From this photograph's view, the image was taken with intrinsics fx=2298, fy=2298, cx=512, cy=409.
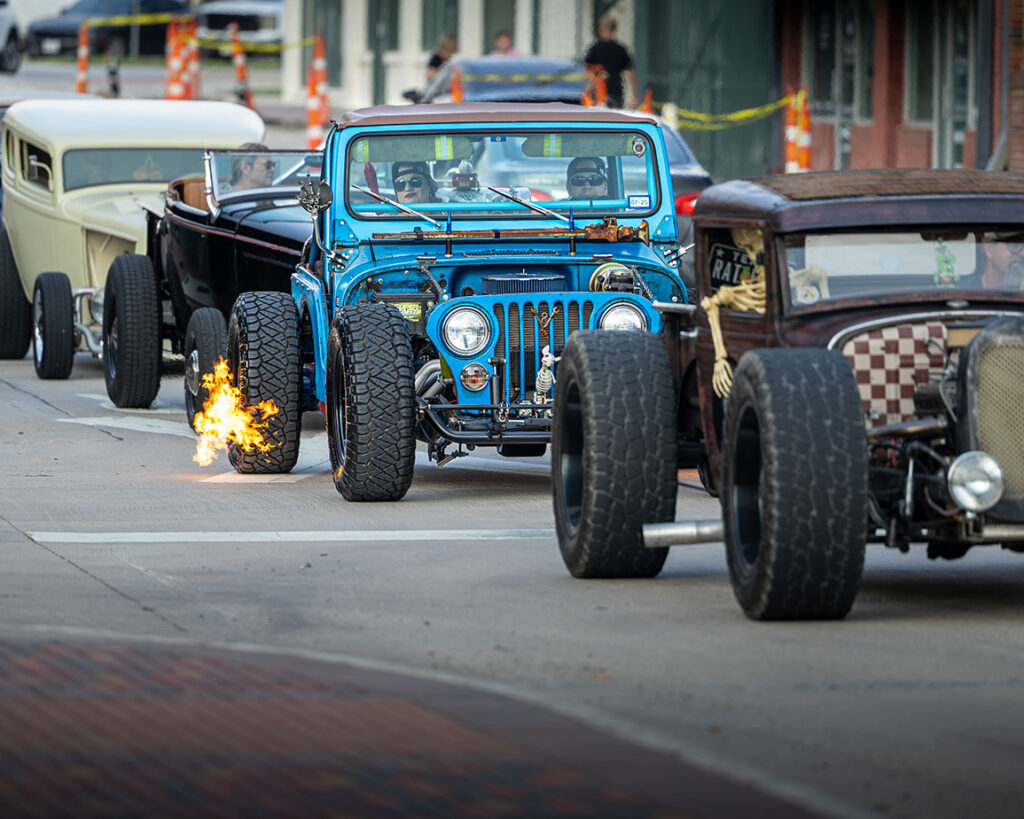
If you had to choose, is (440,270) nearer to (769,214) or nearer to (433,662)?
(769,214)

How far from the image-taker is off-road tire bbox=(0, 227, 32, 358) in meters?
18.8

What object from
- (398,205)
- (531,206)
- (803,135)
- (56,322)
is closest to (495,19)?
(803,135)

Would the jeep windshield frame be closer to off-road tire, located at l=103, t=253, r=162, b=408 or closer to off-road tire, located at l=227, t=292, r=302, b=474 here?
off-road tire, located at l=227, t=292, r=302, b=474

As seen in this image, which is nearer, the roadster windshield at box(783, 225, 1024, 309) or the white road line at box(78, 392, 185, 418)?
the roadster windshield at box(783, 225, 1024, 309)

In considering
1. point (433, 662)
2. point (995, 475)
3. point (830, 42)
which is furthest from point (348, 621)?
point (830, 42)

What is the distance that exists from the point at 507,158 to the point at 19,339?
25.9ft

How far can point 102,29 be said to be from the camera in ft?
169

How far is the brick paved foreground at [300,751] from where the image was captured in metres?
5.39

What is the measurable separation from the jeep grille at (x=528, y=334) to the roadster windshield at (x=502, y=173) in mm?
948

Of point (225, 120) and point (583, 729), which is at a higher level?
point (225, 120)

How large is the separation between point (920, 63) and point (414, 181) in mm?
16890

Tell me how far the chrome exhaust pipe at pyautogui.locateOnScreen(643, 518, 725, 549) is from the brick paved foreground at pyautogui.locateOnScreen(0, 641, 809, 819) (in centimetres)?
165

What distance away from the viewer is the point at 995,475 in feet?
24.2

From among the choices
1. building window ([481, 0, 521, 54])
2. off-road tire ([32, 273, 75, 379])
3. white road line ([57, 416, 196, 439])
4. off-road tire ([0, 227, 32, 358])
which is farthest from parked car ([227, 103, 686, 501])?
building window ([481, 0, 521, 54])
